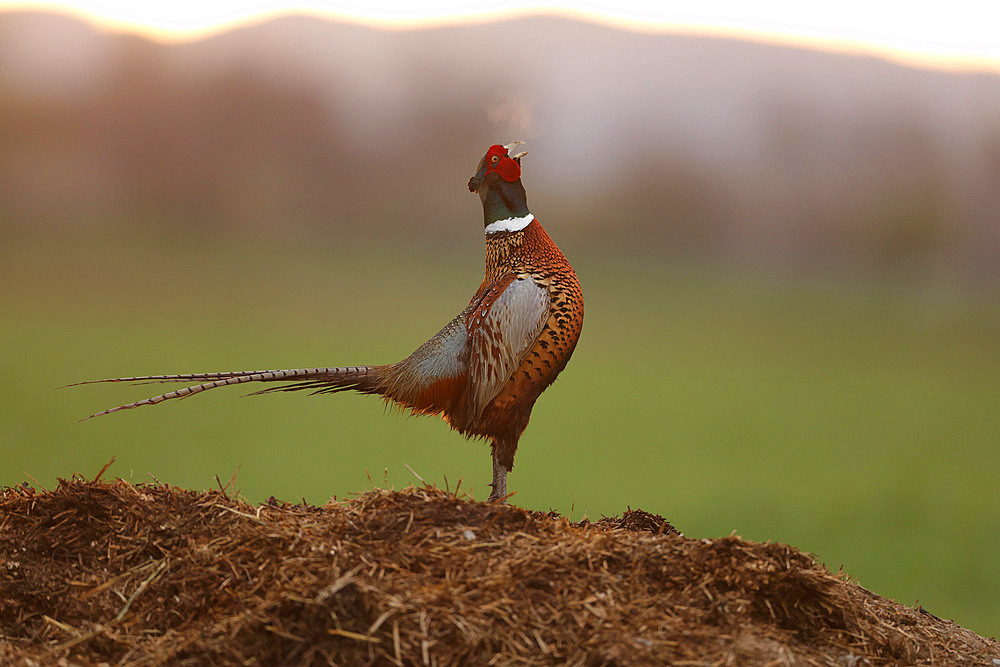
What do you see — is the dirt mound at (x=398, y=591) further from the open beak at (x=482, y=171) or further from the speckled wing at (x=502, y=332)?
the open beak at (x=482, y=171)

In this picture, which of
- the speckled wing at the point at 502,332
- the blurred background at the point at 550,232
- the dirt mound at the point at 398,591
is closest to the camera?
the dirt mound at the point at 398,591

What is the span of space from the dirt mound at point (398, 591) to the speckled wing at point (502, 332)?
0.92m

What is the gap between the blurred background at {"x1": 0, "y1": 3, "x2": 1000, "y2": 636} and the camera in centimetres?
503

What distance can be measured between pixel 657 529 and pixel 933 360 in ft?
9.63

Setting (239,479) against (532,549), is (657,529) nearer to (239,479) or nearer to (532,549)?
(532,549)

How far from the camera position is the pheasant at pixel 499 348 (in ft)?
11.6

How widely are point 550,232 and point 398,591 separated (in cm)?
319

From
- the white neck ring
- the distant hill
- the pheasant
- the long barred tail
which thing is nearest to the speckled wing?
the pheasant

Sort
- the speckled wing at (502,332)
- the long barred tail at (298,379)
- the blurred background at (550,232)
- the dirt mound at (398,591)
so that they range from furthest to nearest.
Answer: the blurred background at (550,232)
the speckled wing at (502,332)
the long barred tail at (298,379)
the dirt mound at (398,591)

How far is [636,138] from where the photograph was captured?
530 cm

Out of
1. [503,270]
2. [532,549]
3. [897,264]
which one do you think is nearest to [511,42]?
[503,270]

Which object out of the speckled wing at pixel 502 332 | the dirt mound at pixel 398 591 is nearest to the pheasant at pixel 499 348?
the speckled wing at pixel 502 332

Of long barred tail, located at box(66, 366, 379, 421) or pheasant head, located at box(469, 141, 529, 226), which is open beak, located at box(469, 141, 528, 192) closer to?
pheasant head, located at box(469, 141, 529, 226)

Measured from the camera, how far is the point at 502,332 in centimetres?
353
